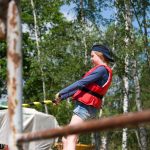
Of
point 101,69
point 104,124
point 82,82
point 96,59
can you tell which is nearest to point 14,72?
point 104,124

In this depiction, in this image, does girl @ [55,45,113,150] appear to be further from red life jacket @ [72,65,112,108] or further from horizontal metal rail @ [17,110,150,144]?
horizontal metal rail @ [17,110,150,144]

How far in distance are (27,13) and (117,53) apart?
615 inches

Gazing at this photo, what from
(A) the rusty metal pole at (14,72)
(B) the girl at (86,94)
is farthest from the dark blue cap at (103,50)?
(A) the rusty metal pole at (14,72)

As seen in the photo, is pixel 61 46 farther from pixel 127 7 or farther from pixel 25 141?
pixel 25 141

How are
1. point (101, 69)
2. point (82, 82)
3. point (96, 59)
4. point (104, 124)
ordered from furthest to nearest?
point (96, 59) < point (101, 69) < point (82, 82) < point (104, 124)

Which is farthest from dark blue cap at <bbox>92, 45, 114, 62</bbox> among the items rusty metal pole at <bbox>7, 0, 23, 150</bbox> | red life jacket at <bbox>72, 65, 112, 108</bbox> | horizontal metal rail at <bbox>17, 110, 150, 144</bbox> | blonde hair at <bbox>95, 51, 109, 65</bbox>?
horizontal metal rail at <bbox>17, 110, 150, 144</bbox>

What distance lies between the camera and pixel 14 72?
1.95m

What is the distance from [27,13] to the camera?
35719 millimetres

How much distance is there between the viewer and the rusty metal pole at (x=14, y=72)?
1.94 metres

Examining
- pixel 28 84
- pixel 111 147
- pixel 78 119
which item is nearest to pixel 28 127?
pixel 78 119

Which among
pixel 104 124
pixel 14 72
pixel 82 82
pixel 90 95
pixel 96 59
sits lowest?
pixel 104 124

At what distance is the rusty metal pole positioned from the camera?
76.4 inches

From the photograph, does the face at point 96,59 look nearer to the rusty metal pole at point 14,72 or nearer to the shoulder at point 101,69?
Answer: the shoulder at point 101,69

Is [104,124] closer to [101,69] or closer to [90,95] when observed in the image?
[90,95]
